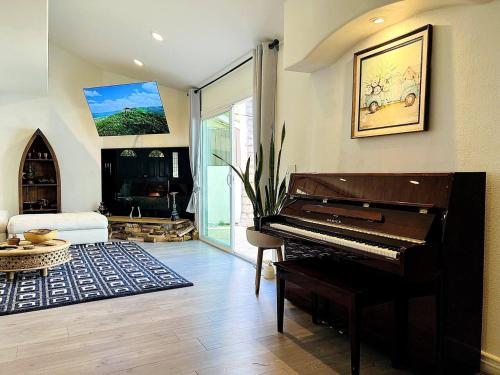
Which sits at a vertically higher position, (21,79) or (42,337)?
(21,79)

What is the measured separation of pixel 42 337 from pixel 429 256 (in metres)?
2.60

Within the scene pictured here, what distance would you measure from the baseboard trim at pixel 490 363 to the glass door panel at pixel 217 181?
3.77 metres

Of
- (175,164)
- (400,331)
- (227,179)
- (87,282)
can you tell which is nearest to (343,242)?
(400,331)

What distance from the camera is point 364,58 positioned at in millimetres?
2914

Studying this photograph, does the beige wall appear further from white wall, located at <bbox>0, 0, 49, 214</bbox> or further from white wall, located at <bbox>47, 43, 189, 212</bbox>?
white wall, located at <bbox>47, 43, 189, 212</bbox>

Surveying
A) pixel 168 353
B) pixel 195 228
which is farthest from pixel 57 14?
pixel 168 353

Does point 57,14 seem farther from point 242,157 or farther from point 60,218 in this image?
point 242,157

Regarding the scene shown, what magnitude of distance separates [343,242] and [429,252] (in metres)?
0.46

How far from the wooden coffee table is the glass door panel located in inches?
92.7

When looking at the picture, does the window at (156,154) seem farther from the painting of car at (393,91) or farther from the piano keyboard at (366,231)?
the painting of car at (393,91)

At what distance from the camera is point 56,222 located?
559 cm

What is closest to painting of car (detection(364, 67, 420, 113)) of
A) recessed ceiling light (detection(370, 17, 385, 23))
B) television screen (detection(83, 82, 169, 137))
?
recessed ceiling light (detection(370, 17, 385, 23))

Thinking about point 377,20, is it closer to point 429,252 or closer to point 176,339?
point 429,252

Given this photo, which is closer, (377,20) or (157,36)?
(377,20)
